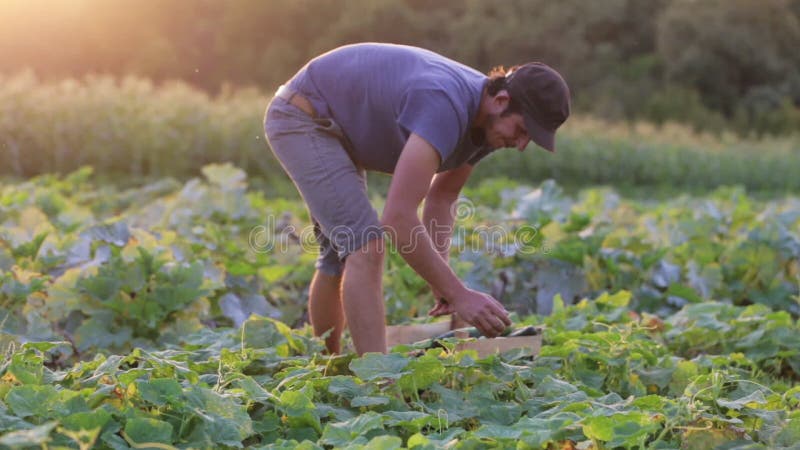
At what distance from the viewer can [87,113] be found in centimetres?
1069

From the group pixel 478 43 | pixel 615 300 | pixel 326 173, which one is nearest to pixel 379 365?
pixel 326 173

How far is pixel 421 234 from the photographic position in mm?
2518

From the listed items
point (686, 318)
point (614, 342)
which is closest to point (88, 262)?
point (614, 342)

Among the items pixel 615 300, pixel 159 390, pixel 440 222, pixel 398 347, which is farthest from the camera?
pixel 615 300

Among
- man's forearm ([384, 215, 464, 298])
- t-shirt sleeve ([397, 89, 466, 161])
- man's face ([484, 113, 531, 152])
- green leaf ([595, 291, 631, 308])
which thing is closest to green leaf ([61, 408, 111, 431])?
man's forearm ([384, 215, 464, 298])

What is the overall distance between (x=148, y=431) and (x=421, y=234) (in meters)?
0.92

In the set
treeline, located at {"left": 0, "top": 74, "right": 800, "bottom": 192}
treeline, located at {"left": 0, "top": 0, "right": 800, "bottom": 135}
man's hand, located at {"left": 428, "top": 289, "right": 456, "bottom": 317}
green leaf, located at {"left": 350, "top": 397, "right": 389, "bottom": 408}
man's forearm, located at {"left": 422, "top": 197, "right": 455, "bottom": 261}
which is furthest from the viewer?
treeline, located at {"left": 0, "top": 0, "right": 800, "bottom": 135}

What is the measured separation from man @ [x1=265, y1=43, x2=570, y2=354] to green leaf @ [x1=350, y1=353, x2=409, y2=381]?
0.28 metres

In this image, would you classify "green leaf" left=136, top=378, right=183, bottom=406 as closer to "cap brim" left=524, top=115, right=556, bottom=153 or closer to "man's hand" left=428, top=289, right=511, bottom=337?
"man's hand" left=428, top=289, right=511, bottom=337

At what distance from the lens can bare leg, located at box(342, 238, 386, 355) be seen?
8.86 ft

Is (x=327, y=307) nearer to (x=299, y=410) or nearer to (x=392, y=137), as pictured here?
(x=392, y=137)

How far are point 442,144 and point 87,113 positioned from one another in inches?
353

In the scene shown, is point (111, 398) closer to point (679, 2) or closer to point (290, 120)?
point (290, 120)

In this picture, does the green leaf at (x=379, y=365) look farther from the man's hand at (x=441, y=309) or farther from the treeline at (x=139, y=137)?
the treeline at (x=139, y=137)
